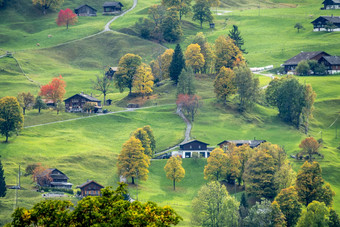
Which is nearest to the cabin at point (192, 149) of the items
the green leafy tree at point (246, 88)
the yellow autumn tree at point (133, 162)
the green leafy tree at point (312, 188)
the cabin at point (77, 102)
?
the yellow autumn tree at point (133, 162)

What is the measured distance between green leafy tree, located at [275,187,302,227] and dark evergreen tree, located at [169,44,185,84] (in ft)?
250

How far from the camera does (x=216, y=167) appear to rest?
449ft

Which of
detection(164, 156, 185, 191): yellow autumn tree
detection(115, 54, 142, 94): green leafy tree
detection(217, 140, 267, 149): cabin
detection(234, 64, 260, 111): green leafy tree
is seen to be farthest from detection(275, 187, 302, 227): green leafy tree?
detection(115, 54, 142, 94): green leafy tree

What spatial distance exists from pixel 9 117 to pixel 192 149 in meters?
42.7

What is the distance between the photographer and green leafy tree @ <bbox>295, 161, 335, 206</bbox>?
407 ft

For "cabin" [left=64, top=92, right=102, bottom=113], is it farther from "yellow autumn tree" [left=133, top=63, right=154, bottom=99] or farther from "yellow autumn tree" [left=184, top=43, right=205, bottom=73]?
"yellow autumn tree" [left=184, top=43, right=205, bottom=73]

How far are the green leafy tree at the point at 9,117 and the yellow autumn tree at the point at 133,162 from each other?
2604cm

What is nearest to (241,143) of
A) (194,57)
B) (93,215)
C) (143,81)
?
(143,81)

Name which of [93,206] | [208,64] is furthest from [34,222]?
[208,64]

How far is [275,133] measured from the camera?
165 m

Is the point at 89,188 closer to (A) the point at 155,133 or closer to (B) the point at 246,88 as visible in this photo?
(A) the point at 155,133

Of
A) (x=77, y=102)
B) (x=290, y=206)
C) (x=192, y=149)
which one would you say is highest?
(x=77, y=102)

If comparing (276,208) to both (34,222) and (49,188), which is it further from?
(34,222)

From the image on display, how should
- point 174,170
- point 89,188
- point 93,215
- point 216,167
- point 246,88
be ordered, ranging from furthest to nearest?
point 246,88
point 174,170
point 216,167
point 89,188
point 93,215
